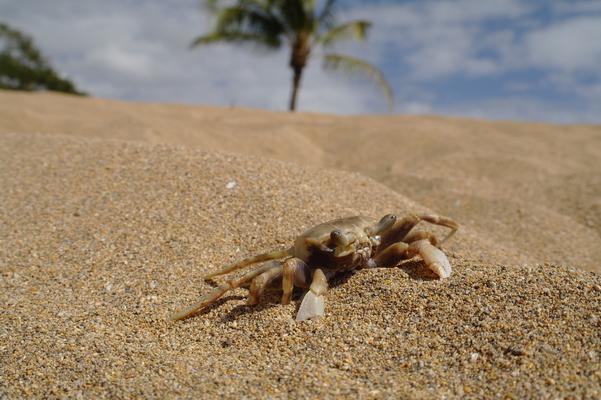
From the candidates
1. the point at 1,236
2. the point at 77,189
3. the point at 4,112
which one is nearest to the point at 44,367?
the point at 1,236

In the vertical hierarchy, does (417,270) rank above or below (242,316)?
above

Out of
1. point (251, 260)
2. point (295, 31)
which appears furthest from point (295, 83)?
point (251, 260)

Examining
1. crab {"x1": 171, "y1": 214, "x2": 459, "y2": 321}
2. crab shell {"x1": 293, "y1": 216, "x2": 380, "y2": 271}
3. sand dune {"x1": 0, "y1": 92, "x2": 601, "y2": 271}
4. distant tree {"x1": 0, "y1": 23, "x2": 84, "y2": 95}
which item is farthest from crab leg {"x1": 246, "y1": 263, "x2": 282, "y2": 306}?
distant tree {"x1": 0, "y1": 23, "x2": 84, "y2": 95}

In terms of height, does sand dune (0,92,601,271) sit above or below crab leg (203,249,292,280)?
above

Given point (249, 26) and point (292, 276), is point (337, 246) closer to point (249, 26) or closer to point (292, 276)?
point (292, 276)

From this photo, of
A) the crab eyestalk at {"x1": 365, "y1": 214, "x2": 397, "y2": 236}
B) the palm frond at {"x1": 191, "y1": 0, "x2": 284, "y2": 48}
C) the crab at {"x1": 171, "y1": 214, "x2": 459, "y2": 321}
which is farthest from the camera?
the palm frond at {"x1": 191, "y1": 0, "x2": 284, "y2": 48}

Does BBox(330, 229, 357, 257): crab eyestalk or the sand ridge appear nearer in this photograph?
the sand ridge

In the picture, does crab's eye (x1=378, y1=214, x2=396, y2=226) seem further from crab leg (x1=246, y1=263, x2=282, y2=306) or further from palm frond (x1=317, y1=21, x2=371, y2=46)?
palm frond (x1=317, y1=21, x2=371, y2=46)
